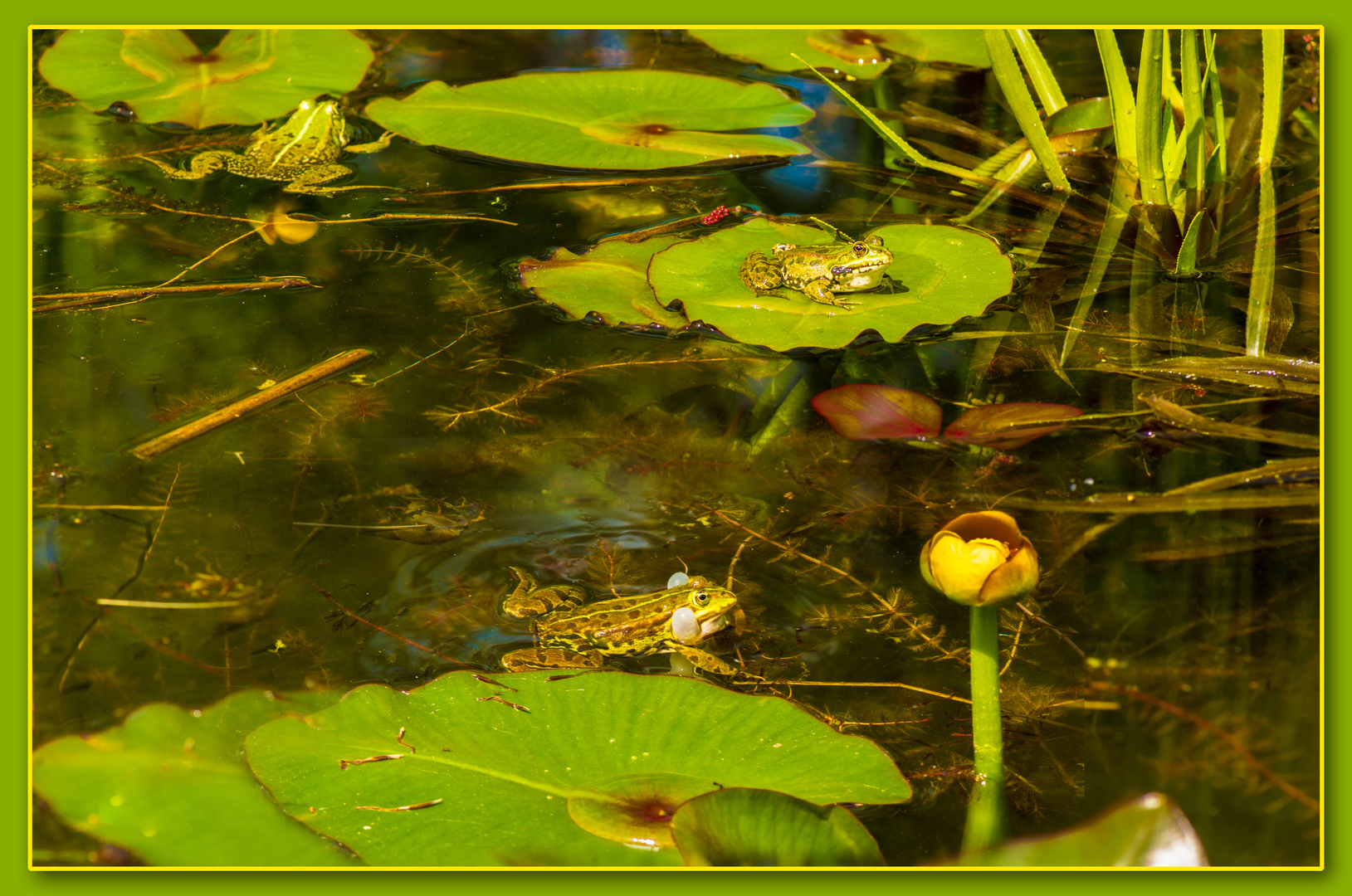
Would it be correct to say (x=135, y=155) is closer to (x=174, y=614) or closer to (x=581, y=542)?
(x=174, y=614)

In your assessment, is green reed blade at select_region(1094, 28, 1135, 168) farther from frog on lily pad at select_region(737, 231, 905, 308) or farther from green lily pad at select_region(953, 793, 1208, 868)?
green lily pad at select_region(953, 793, 1208, 868)

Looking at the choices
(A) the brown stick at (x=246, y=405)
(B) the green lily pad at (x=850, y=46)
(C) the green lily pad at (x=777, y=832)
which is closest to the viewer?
(C) the green lily pad at (x=777, y=832)

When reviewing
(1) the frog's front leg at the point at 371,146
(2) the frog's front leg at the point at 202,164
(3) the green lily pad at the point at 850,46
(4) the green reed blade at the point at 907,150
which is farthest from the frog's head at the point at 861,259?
(2) the frog's front leg at the point at 202,164

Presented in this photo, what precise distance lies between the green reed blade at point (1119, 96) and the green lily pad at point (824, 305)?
75 centimetres

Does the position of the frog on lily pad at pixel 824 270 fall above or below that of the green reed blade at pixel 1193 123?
below

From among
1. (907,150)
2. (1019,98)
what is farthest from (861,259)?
(1019,98)

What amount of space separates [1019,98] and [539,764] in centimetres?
247

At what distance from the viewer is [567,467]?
7.37ft

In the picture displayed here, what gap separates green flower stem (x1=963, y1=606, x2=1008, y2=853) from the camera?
63.2 inches

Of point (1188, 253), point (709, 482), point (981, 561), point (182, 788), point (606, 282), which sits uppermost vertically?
point (1188, 253)

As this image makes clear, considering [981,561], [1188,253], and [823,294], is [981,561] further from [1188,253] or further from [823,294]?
[1188,253]

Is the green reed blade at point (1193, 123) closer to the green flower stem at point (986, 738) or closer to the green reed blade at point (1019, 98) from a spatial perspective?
the green reed blade at point (1019, 98)

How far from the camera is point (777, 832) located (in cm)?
158

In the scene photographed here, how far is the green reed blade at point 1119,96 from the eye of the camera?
2963mm
